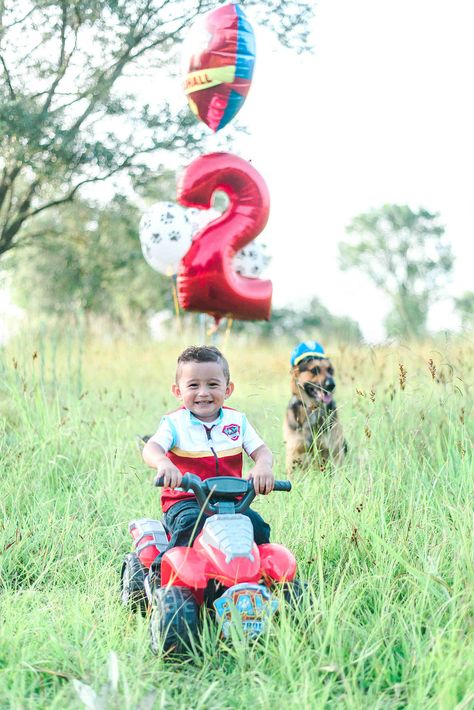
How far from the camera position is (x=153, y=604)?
303 centimetres

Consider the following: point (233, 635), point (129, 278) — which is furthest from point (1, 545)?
point (129, 278)

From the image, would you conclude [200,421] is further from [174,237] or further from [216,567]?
[174,237]

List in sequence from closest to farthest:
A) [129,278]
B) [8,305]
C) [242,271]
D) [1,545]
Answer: [1,545], [8,305], [242,271], [129,278]

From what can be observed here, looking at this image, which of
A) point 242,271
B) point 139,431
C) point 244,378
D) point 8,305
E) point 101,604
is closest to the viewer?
point 101,604

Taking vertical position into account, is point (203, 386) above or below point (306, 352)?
below

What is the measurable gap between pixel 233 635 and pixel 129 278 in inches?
644

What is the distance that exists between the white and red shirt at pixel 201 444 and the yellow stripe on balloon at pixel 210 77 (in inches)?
211

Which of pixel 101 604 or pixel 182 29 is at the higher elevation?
pixel 182 29

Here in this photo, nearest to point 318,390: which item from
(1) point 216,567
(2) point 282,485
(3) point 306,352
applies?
(3) point 306,352

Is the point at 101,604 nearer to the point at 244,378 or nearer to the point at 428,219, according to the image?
the point at 244,378

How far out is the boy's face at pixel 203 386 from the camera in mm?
3262

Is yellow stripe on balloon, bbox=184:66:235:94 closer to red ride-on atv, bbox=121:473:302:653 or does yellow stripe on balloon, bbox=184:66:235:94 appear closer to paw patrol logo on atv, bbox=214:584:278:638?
red ride-on atv, bbox=121:473:302:653

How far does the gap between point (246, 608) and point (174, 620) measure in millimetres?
254

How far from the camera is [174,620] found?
2.81 m
